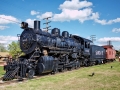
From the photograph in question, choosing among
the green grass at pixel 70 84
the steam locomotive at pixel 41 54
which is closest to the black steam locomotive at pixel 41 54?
the steam locomotive at pixel 41 54

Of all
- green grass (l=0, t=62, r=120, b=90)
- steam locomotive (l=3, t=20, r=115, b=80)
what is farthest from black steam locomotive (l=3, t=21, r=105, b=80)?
green grass (l=0, t=62, r=120, b=90)

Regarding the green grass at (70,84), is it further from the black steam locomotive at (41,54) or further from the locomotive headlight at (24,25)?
the locomotive headlight at (24,25)

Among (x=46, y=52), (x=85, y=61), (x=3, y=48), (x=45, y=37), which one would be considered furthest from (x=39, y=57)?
(x=3, y=48)

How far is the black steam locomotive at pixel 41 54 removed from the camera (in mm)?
13219

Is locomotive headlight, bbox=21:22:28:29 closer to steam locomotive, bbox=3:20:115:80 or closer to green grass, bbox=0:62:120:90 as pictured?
steam locomotive, bbox=3:20:115:80

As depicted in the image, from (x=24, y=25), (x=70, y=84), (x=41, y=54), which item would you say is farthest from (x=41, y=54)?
(x=70, y=84)

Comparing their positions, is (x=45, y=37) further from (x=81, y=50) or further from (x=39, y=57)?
(x=81, y=50)

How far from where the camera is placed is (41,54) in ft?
49.5

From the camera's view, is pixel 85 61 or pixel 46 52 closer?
pixel 46 52

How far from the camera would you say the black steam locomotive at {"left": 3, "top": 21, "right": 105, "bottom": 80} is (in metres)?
13.2

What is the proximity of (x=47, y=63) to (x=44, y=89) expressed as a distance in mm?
5065

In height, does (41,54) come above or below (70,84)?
above

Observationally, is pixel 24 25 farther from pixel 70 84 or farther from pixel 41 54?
pixel 70 84

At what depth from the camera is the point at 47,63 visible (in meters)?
14.2
